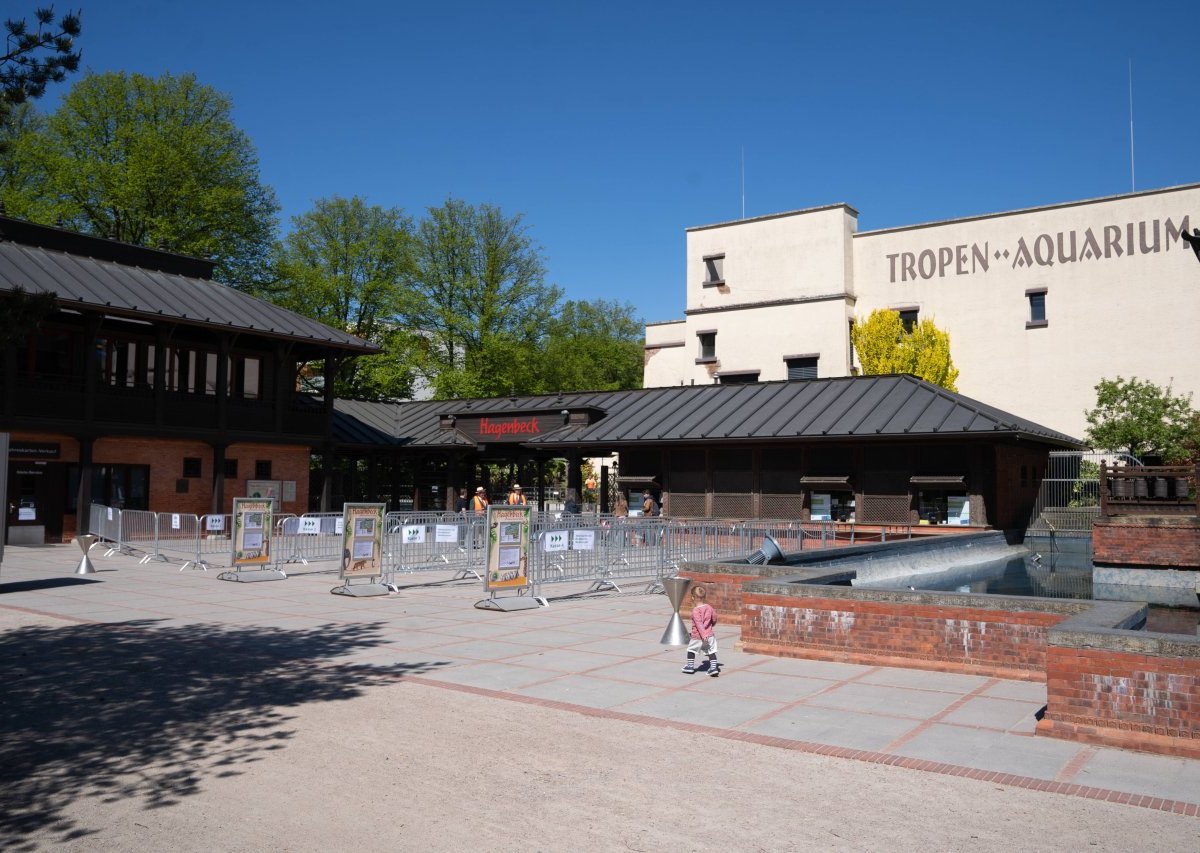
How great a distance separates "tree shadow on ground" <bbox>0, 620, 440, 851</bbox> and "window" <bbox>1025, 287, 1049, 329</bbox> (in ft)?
121

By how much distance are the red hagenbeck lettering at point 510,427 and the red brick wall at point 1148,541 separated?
19.8m

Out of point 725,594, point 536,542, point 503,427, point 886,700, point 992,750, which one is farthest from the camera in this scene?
point 503,427

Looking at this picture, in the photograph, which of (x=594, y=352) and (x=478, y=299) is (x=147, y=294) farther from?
(x=594, y=352)

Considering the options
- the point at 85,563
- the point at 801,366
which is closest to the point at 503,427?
the point at 85,563

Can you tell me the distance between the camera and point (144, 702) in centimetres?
884

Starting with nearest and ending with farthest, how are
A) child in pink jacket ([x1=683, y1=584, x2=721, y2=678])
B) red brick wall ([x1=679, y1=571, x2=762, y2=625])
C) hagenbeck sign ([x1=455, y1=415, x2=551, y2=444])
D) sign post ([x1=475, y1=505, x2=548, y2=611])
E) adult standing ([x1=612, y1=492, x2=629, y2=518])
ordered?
child in pink jacket ([x1=683, y1=584, x2=721, y2=678]), red brick wall ([x1=679, y1=571, x2=762, y2=625]), sign post ([x1=475, y1=505, x2=548, y2=611]), adult standing ([x1=612, y1=492, x2=629, y2=518]), hagenbeck sign ([x1=455, y1=415, x2=551, y2=444])

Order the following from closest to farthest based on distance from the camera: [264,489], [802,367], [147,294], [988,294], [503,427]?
[147,294] → [264,489] → [503,427] → [988,294] → [802,367]

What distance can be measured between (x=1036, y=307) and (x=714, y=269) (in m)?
16.3

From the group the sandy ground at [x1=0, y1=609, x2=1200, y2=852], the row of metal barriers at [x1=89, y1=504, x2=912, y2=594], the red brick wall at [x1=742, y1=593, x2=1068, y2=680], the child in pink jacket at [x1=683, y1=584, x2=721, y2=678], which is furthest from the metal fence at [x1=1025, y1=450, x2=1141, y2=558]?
the sandy ground at [x1=0, y1=609, x2=1200, y2=852]

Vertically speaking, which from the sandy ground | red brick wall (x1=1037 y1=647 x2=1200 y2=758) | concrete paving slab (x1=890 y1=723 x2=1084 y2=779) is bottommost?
the sandy ground

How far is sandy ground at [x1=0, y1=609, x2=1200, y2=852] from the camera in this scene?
550cm

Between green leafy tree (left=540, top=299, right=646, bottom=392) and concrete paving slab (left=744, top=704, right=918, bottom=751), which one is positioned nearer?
concrete paving slab (left=744, top=704, right=918, bottom=751)

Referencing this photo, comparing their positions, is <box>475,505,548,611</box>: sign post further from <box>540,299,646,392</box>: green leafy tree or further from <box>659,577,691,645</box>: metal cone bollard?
<box>540,299,646,392</box>: green leafy tree

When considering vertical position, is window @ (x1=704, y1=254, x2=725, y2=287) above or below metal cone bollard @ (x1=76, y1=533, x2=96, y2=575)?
above
